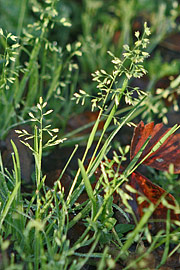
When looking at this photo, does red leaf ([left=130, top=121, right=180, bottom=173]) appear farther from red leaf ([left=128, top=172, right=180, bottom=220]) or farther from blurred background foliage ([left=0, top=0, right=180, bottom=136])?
blurred background foliage ([left=0, top=0, right=180, bottom=136])

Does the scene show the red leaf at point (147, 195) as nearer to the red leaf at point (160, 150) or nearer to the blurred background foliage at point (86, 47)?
the red leaf at point (160, 150)

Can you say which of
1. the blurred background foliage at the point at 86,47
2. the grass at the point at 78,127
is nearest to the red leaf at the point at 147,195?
the grass at the point at 78,127

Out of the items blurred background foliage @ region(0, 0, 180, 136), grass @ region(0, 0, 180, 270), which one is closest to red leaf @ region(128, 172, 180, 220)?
grass @ region(0, 0, 180, 270)

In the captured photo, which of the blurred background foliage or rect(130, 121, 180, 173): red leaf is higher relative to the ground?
the blurred background foliage

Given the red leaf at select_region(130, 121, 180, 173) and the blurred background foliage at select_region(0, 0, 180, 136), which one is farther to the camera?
the blurred background foliage at select_region(0, 0, 180, 136)

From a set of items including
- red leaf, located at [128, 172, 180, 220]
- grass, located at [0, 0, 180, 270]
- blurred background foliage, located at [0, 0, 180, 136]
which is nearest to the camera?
grass, located at [0, 0, 180, 270]

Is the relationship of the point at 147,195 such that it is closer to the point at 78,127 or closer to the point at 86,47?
the point at 78,127
